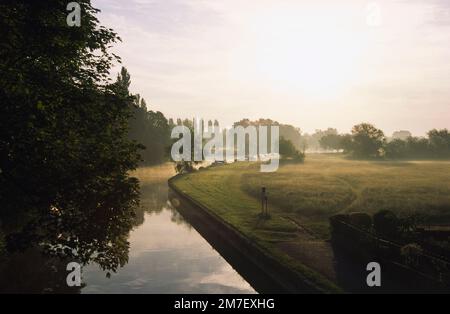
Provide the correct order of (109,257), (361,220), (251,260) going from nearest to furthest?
(109,257), (251,260), (361,220)

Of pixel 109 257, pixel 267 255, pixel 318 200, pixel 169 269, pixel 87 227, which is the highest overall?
pixel 87 227

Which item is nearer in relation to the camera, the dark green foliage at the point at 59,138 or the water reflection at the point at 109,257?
the dark green foliage at the point at 59,138

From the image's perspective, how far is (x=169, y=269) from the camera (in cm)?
2362

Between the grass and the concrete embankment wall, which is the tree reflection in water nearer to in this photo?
the concrete embankment wall

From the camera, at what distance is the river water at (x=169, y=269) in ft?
66.6

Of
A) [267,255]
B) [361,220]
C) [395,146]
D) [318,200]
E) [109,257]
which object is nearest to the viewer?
[109,257]

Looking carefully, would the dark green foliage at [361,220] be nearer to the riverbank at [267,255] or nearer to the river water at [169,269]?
the riverbank at [267,255]

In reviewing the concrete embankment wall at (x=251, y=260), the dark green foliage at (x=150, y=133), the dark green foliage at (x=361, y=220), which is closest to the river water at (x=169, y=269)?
the concrete embankment wall at (x=251, y=260)

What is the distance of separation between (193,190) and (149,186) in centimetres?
1537

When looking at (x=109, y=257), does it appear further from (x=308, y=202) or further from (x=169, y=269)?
(x=308, y=202)

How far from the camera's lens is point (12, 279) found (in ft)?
66.6

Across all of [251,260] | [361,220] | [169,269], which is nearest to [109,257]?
[169,269]

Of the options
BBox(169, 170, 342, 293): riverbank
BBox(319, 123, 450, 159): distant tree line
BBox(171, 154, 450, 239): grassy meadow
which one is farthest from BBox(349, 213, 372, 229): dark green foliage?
BBox(319, 123, 450, 159): distant tree line

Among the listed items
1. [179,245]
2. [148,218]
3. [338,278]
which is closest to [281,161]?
[148,218]
